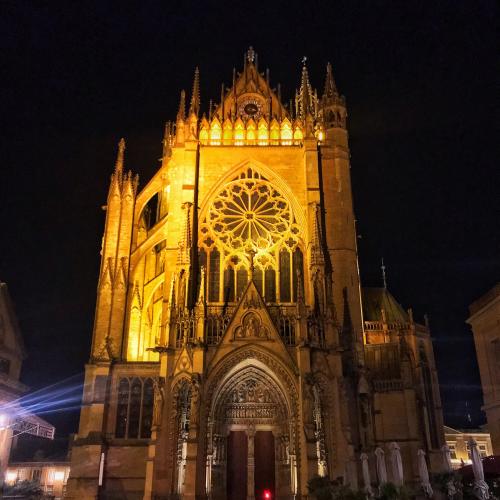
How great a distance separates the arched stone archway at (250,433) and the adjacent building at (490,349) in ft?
31.7

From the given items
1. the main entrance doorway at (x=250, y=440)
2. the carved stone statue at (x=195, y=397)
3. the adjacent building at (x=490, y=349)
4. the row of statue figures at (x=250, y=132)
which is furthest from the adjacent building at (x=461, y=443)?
the carved stone statue at (x=195, y=397)

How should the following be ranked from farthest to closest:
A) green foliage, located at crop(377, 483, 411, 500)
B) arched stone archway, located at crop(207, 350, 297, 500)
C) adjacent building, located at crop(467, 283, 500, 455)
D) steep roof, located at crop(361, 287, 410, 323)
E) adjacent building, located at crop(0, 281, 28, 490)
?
steep roof, located at crop(361, 287, 410, 323)
adjacent building, located at crop(0, 281, 28, 490)
adjacent building, located at crop(467, 283, 500, 455)
arched stone archway, located at crop(207, 350, 297, 500)
green foliage, located at crop(377, 483, 411, 500)

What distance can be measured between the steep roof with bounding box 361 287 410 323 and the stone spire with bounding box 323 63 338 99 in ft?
47.1

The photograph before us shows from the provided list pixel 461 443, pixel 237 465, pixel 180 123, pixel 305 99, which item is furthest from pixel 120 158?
pixel 461 443

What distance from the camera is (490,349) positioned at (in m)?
28.0

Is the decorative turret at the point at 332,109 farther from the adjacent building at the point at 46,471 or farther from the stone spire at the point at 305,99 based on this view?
the adjacent building at the point at 46,471

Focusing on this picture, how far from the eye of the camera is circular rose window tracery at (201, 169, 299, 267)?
106 ft

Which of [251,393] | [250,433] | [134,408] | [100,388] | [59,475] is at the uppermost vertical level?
[100,388]

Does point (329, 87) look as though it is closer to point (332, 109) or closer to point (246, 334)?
point (332, 109)

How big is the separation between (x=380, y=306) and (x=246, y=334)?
15751 mm

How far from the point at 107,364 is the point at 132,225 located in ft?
31.2

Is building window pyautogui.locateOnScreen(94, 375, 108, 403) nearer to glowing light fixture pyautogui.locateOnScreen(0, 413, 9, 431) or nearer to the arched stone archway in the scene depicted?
the arched stone archway

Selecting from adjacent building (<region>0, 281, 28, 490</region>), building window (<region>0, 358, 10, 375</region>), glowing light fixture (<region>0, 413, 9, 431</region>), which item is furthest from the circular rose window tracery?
building window (<region>0, 358, 10, 375</region>)

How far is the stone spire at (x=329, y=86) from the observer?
37781mm
